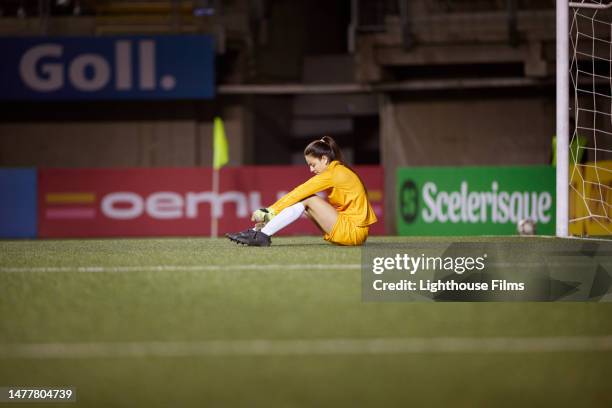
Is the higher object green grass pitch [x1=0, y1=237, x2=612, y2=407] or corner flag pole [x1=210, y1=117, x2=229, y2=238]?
Answer: corner flag pole [x1=210, y1=117, x2=229, y2=238]

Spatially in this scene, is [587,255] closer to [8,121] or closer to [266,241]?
[266,241]

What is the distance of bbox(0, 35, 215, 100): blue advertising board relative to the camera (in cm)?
1917

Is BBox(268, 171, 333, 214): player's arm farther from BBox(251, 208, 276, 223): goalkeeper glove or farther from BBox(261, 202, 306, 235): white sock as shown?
BBox(261, 202, 306, 235): white sock

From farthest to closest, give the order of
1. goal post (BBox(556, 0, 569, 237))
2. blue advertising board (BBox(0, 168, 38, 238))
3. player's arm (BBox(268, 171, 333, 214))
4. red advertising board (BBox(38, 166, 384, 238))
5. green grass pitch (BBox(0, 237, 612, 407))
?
red advertising board (BBox(38, 166, 384, 238))
blue advertising board (BBox(0, 168, 38, 238))
goal post (BBox(556, 0, 569, 237))
player's arm (BBox(268, 171, 333, 214))
green grass pitch (BBox(0, 237, 612, 407))

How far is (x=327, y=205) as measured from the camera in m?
Answer: 8.30

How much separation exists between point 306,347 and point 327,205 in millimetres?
4961

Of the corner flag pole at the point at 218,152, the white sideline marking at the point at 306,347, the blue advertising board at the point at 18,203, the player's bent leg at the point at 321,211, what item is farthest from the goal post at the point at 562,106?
the blue advertising board at the point at 18,203

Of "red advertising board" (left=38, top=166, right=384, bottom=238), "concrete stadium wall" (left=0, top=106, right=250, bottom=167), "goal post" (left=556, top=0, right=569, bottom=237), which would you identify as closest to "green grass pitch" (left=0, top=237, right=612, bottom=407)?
"goal post" (left=556, top=0, right=569, bottom=237)

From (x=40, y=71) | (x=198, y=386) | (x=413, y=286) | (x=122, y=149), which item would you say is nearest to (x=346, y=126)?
(x=122, y=149)

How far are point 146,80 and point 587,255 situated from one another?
13.9 m

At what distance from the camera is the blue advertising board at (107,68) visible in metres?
19.2

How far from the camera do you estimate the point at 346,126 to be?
23984mm

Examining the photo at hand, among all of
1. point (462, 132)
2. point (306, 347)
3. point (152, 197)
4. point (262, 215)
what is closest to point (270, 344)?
point (306, 347)

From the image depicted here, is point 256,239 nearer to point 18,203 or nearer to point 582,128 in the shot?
point 582,128
